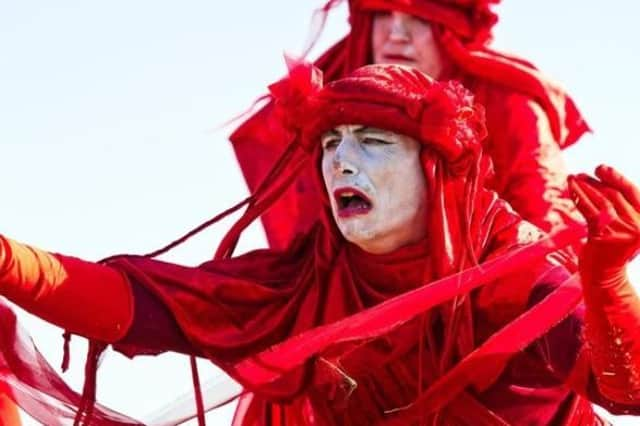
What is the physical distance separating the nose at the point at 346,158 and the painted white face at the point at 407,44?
0.79m

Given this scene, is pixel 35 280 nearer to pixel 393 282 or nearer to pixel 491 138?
pixel 393 282

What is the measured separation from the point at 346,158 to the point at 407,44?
887 mm

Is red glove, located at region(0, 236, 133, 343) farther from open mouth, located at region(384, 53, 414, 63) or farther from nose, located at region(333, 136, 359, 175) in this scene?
open mouth, located at region(384, 53, 414, 63)

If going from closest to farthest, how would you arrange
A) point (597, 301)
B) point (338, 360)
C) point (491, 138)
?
1. point (597, 301)
2. point (338, 360)
3. point (491, 138)

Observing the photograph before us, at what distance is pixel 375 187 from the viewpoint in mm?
8273

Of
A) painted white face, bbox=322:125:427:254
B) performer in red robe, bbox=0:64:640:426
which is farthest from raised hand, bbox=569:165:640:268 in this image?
painted white face, bbox=322:125:427:254

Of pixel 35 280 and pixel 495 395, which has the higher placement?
pixel 35 280

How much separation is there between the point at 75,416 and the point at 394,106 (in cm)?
107

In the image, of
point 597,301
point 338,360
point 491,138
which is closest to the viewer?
point 597,301

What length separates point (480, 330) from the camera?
8281 mm

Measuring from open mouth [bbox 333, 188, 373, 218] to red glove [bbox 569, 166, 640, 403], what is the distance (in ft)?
2.41

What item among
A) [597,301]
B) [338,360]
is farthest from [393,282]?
[597,301]

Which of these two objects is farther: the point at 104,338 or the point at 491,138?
the point at 491,138

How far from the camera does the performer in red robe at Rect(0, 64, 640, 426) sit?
8125 mm
